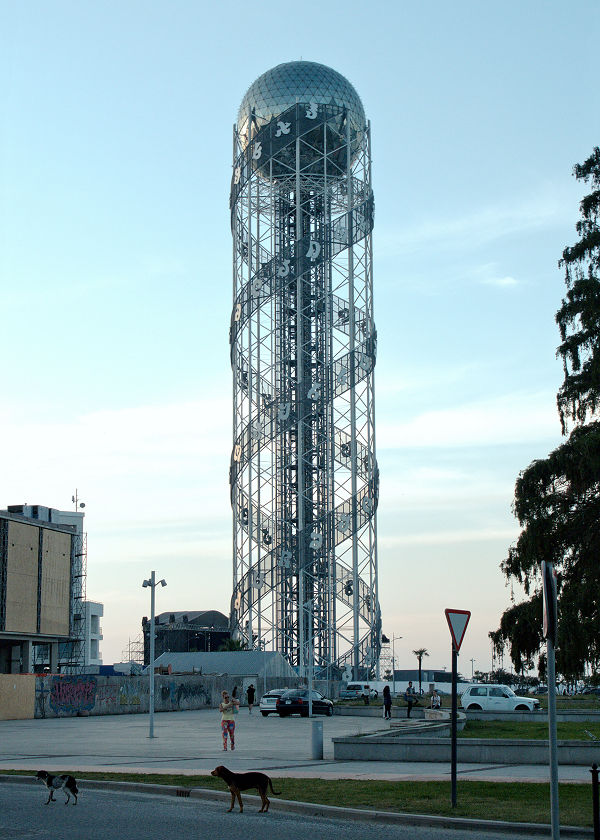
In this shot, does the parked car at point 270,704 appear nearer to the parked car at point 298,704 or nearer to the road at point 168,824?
the parked car at point 298,704

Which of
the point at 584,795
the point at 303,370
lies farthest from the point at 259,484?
the point at 584,795

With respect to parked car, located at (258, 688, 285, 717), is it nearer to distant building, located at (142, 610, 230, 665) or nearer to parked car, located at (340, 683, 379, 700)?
parked car, located at (340, 683, 379, 700)

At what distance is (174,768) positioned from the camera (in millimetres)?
20078

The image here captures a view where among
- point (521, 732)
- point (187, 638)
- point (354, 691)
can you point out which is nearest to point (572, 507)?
point (521, 732)

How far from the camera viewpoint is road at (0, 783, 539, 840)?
1221 centimetres

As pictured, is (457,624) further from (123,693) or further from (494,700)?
(123,693)

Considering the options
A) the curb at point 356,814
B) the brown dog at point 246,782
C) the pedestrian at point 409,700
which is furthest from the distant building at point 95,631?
the brown dog at point 246,782

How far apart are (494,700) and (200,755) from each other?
80.5 feet

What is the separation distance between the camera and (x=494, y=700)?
149ft

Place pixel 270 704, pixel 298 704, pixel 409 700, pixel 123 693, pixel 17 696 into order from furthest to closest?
pixel 123 693 < pixel 270 704 < pixel 17 696 < pixel 298 704 < pixel 409 700

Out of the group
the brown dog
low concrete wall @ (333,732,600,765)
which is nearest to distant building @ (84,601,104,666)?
low concrete wall @ (333,732,600,765)

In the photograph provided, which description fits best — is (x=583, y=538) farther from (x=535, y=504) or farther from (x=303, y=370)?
(x=303, y=370)

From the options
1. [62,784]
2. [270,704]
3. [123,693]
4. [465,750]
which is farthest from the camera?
[123,693]

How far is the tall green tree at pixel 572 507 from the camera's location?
2883 centimetres
